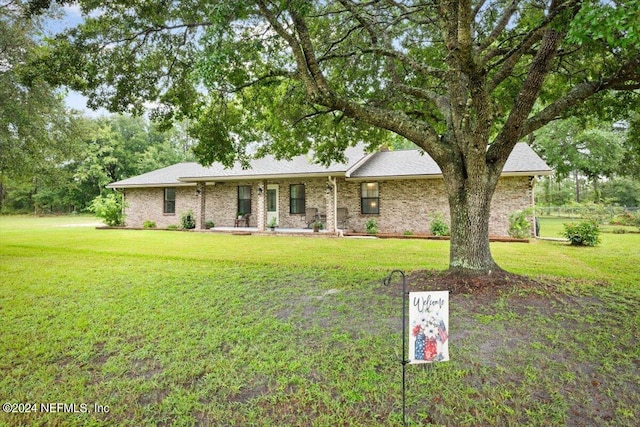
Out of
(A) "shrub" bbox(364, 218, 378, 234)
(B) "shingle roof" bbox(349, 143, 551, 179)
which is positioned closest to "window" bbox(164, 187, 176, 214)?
(B) "shingle roof" bbox(349, 143, 551, 179)

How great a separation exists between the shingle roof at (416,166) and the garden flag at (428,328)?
37.6 ft

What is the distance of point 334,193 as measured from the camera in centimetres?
1446

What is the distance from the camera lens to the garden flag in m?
2.48

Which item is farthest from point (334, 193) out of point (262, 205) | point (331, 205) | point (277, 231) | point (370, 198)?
point (262, 205)

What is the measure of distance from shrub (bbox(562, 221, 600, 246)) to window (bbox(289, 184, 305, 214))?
11.2 m

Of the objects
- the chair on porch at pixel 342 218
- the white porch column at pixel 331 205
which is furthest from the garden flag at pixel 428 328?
the chair on porch at pixel 342 218

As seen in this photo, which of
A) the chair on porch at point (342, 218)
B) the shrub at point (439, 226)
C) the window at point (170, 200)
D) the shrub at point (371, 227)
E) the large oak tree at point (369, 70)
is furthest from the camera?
the window at point (170, 200)

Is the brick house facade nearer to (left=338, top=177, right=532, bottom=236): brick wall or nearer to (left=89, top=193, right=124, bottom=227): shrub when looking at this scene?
(left=338, top=177, right=532, bottom=236): brick wall

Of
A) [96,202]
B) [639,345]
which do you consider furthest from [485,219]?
[96,202]

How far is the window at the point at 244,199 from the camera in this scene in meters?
17.6

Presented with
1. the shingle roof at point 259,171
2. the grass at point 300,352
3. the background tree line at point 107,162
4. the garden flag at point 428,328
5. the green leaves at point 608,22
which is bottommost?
the grass at point 300,352

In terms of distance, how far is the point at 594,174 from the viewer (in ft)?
103

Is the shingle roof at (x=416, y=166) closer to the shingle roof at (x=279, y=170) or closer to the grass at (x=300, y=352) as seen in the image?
the shingle roof at (x=279, y=170)

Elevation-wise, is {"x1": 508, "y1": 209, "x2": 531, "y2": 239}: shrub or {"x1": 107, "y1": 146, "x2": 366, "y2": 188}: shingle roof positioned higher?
{"x1": 107, "y1": 146, "x2": 366, "y2": 188}: shingle roof
